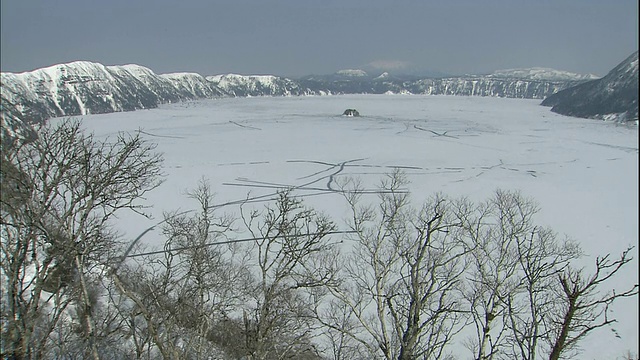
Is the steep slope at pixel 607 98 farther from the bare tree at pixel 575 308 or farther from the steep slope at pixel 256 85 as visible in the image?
the steep slope at pixel 256 85

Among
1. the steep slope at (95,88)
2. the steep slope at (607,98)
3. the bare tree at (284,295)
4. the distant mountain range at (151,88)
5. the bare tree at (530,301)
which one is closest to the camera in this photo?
the bare tree at (530,301)

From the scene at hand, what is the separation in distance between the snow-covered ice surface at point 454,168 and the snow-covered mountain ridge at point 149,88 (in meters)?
8.11

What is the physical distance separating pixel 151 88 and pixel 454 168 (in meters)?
68.0

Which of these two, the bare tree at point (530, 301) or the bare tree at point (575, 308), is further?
the bare tree at point (530, 301)

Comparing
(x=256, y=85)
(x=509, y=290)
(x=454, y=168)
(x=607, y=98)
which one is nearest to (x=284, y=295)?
(x=509, y=290)

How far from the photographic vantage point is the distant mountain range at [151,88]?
144 feet

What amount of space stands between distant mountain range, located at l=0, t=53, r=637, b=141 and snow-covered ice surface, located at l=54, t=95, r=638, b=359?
7764 millimetres

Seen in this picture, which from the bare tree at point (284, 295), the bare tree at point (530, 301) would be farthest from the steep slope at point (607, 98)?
the bare tree at point (284, 295)

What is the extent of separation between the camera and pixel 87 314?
11.5ft

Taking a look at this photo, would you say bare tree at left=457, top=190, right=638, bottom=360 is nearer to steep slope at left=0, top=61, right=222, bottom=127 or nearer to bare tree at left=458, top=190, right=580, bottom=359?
bare tree at left=458, top=190, right=580, bottom=359

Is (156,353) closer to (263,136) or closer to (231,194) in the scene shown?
(231,194)

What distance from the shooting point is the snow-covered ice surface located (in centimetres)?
1092

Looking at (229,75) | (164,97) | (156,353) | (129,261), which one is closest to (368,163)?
(129,261)

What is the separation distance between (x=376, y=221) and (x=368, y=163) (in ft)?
25.7
